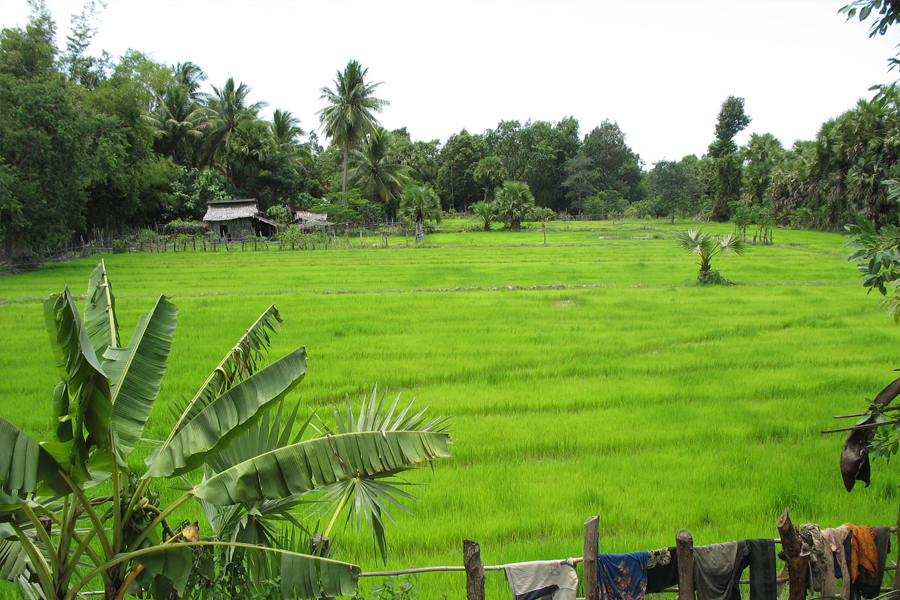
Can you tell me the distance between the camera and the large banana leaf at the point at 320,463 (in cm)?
297

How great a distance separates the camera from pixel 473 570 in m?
3.21

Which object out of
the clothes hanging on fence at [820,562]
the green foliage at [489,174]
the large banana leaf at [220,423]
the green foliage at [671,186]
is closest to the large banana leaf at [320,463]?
the large banana leaf at [220,423]

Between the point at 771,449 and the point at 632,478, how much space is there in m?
1.95

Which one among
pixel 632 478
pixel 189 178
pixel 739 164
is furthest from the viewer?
pixel 739 164

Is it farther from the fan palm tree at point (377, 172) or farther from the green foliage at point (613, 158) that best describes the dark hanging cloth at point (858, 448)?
the green foliage at point (613, 158)

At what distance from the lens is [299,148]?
1911 inches

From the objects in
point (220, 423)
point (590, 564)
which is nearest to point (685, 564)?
point (590, 564)

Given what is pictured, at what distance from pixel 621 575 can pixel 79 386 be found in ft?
10.0

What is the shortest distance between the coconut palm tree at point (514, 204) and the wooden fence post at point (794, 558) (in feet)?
135

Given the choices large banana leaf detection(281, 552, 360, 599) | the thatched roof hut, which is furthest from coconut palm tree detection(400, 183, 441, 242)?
large banana leaf detection(281, 552, 360, 599)

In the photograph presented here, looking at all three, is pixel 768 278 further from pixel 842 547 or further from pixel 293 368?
pixel 293 368

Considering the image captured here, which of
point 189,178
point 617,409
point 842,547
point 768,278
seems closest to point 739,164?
point 768,278

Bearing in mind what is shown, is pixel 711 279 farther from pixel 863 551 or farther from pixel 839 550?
pixel 839 550

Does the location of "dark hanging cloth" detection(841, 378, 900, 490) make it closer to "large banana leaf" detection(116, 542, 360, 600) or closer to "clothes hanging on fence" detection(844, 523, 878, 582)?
"clothes hanging on fence" detection(844, 523, 878, 582)
